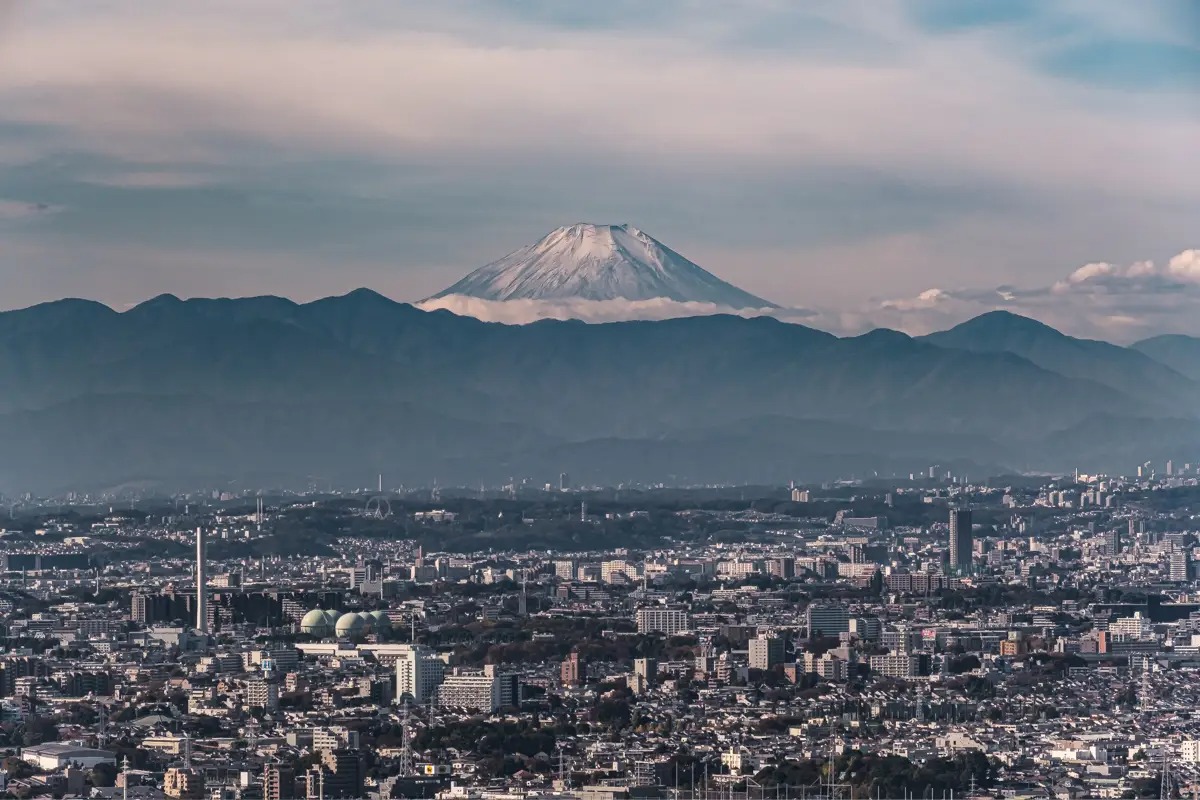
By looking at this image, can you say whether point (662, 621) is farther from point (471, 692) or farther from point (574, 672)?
point (471, 692)

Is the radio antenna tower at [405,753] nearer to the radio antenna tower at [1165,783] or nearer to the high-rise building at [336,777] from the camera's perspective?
the high-rise building at [336,777]

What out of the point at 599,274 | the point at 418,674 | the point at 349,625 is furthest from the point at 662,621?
the point at 599,274

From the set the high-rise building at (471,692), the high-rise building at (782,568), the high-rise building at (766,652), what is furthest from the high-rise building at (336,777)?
the high-rise building at (782,568)

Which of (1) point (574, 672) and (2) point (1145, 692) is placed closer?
(2) point (1145, 692)

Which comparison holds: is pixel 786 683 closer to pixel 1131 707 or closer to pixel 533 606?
pixel 1131 707

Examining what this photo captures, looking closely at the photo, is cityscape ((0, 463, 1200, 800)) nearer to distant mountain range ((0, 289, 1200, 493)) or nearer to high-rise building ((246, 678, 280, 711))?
high-rise building ((246, 678, 280, 711))
